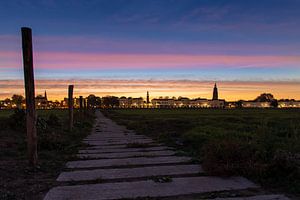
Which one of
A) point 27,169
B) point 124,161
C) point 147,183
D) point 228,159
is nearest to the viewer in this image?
point 147,183

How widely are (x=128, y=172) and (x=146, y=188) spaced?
1.27 m

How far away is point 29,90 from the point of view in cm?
696

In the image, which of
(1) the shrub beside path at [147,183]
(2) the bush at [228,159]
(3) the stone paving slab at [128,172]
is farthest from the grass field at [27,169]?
(2) the bush at [228,159]

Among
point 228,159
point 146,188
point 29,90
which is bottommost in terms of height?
point 146,188

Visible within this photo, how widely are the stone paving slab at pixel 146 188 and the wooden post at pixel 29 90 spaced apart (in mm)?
2026

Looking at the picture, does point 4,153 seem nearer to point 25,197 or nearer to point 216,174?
point 25,197

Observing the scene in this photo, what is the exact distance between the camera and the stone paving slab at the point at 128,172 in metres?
6.08

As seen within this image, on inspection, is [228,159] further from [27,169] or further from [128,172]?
[27,169]

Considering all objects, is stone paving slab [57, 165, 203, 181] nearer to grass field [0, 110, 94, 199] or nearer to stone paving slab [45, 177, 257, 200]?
grass field [0, 110, 94, 199]

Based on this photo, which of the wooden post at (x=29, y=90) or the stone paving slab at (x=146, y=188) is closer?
the stone paving slab at (x=146, y=188)

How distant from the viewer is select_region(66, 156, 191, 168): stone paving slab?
7.36m

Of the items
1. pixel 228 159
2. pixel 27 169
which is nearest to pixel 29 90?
pixel 27 169

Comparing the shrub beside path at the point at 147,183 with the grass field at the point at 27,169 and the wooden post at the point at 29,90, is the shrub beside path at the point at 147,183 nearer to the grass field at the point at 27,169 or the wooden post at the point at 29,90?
the grass field at the point at 27,169

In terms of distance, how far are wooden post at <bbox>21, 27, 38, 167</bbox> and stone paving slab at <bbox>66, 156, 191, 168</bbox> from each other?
0.89m
